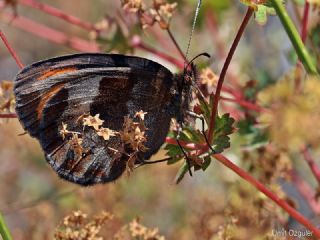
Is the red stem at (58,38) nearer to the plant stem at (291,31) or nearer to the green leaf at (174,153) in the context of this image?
the green leaf at (174,153)

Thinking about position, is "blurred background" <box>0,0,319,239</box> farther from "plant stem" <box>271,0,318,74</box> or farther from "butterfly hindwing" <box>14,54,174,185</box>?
"plant stem" <box>271,0,318,74</box>

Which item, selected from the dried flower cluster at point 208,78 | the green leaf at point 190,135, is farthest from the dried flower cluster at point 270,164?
the green leaf at point 190,135

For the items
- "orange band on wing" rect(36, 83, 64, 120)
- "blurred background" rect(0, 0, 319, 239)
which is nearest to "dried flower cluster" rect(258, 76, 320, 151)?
"blurred background" rect(0, 0, 319, 239)

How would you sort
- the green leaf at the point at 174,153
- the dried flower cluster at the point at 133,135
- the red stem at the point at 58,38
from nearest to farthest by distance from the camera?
the dried flower cluster at the point at 133,135 → the green leaf at the point at 174,153 → the red stem at the point at 58,38

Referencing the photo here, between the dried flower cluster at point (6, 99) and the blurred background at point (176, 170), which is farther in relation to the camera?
the blurred background at point (176, 170)

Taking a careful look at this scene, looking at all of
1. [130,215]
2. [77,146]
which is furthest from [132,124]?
[130,215]

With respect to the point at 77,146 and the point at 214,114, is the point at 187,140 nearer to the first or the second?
the point at 214,114

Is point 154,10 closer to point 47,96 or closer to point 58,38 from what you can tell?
point 47,96
